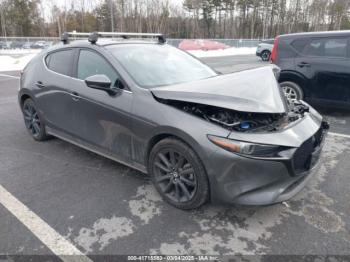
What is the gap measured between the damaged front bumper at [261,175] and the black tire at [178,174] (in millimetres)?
153

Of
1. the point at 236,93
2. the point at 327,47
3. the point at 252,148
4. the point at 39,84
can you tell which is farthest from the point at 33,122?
the point at 327,47

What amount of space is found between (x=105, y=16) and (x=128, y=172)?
Result: 2705 inches

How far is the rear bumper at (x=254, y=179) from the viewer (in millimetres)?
2416

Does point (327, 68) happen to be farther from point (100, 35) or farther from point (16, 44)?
point (16, 44)

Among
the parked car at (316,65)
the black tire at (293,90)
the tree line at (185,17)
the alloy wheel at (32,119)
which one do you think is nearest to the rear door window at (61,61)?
the alloy wheel at (32,119)

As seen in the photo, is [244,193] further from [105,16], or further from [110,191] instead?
[105,16]

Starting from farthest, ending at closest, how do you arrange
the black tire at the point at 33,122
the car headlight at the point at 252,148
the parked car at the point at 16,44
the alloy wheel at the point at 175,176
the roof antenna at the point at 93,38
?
the parked car at the point at 16,44 → the black tire at the point at 33,122 → the roof antenna at the point at 93,38 → the alloy wheel at the point at 175,176 → the car headlight at the point at 252,148

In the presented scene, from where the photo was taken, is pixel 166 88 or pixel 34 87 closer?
pixel 166 88

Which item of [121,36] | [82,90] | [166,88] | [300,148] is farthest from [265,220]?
[121,36]

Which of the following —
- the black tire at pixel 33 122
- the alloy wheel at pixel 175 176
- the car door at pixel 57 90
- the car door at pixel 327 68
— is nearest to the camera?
the alloy wheel at pixel 175 176

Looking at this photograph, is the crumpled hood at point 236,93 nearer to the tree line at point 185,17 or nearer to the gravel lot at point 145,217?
the gravel lot at point 145,217

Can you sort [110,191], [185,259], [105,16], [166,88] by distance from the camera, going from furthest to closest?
[105,16]
[110,191]
[166,88]
[185,259]

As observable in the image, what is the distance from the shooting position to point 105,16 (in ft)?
215

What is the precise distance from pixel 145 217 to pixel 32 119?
Answer: 305 centimetres
